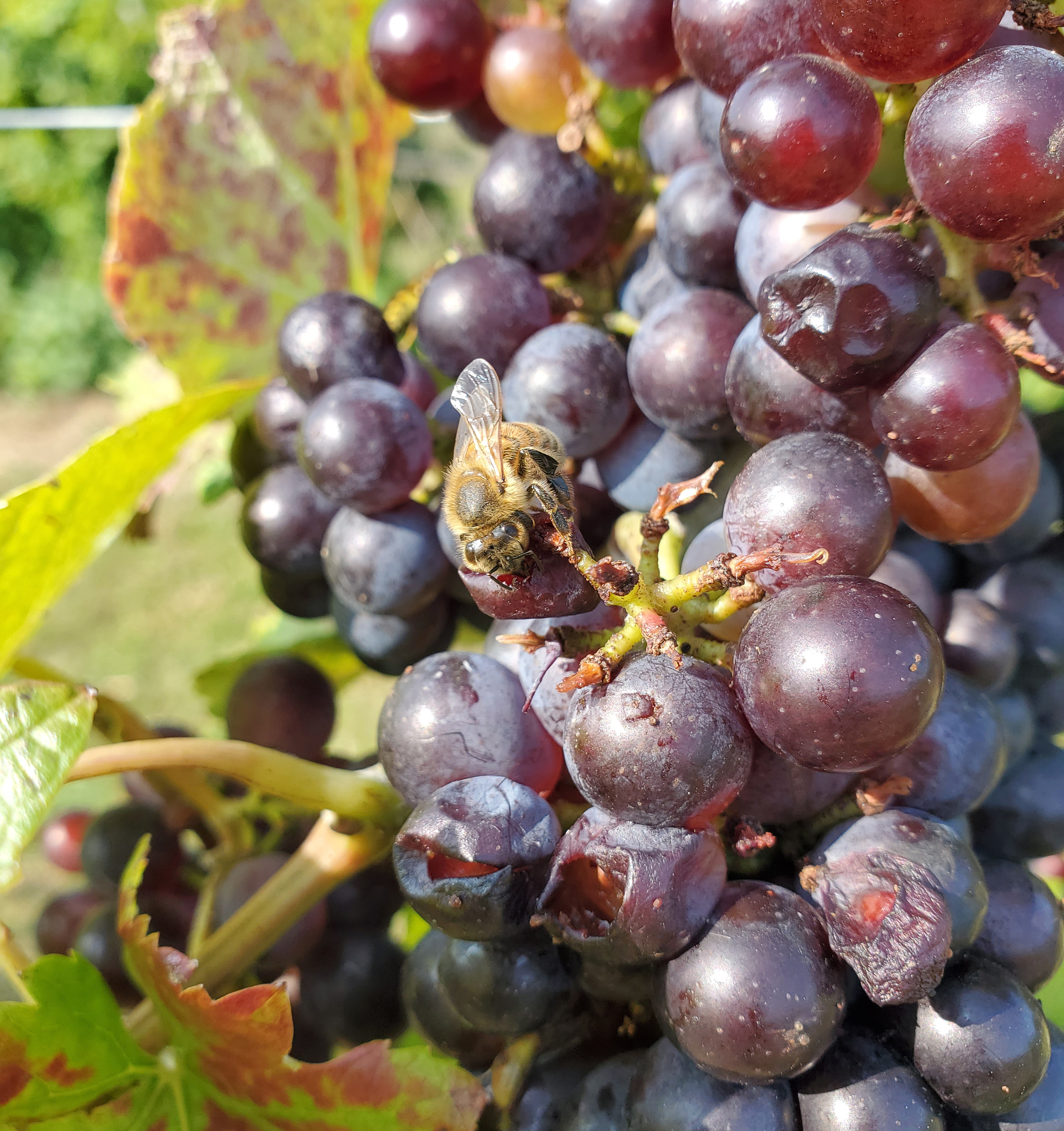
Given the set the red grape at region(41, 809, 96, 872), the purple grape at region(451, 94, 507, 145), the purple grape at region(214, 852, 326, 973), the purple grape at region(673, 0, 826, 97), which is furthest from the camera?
the red grape at region(41, 809, 96, 872)

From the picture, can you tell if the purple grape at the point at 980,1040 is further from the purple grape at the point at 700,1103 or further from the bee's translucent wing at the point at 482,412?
the bee's translucent wing at the point at 482,412

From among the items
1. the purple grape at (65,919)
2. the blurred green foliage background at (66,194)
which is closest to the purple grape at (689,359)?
the purple grape at (65,919)

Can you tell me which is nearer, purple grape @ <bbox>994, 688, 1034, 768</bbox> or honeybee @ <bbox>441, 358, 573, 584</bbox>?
honeybee @ <bbox>441, 358, 573, 584</bbox>

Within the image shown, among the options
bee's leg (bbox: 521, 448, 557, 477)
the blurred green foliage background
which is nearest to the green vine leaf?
bee's leg (bbox: 521, 448, 557, 477)

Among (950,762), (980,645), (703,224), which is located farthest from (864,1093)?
(703,224)

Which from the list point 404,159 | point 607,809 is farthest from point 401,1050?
point 404,159

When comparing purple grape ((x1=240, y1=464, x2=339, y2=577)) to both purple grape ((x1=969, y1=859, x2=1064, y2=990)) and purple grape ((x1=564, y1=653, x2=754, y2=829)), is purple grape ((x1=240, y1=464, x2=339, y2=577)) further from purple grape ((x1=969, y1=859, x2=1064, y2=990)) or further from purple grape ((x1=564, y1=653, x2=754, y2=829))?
purple grape ((x1=969, y1=859, x2=1064, y2=990))
